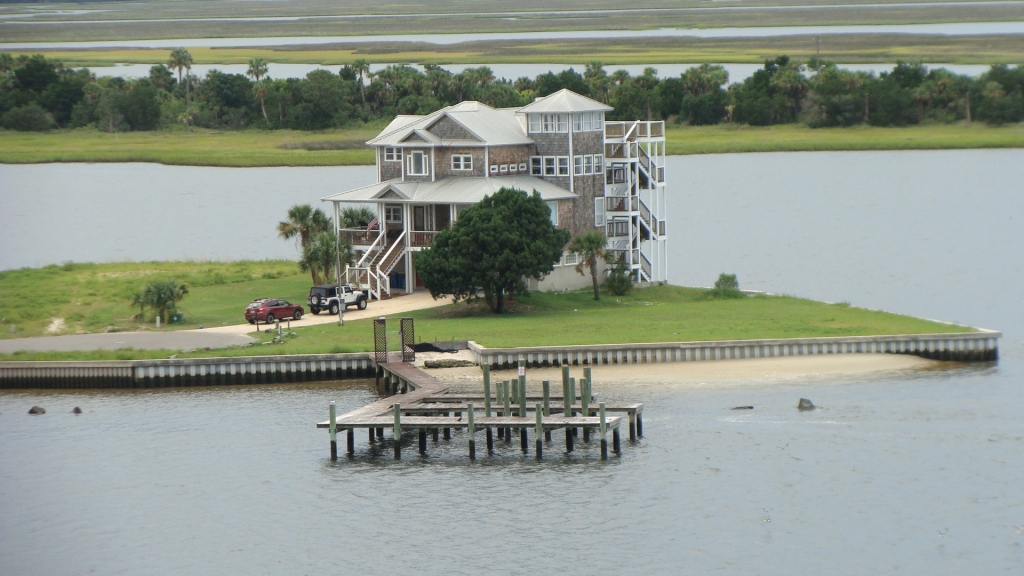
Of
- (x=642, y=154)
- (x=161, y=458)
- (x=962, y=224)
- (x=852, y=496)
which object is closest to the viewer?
(x=852, y=496)

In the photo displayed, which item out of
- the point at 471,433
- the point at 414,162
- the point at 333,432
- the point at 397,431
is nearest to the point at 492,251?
the point at 414,162

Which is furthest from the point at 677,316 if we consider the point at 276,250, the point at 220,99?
the point at 220,99

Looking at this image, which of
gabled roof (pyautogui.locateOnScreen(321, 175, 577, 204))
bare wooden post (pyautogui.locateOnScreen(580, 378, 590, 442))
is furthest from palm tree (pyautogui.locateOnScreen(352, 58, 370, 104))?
bare wooden post (pyautogui.locateOnScreen(580, 378, 590, 442))

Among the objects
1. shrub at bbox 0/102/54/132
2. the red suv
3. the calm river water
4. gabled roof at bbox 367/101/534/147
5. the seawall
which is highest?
shrub at bbox 0/102/54/132

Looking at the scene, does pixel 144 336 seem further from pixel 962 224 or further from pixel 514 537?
pixel 962 224

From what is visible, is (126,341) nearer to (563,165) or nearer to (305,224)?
(305,224)

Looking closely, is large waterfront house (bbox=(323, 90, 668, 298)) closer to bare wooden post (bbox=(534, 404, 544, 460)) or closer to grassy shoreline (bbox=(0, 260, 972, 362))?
grassy shoreline (bbox=(0, 260, 972, 362))
